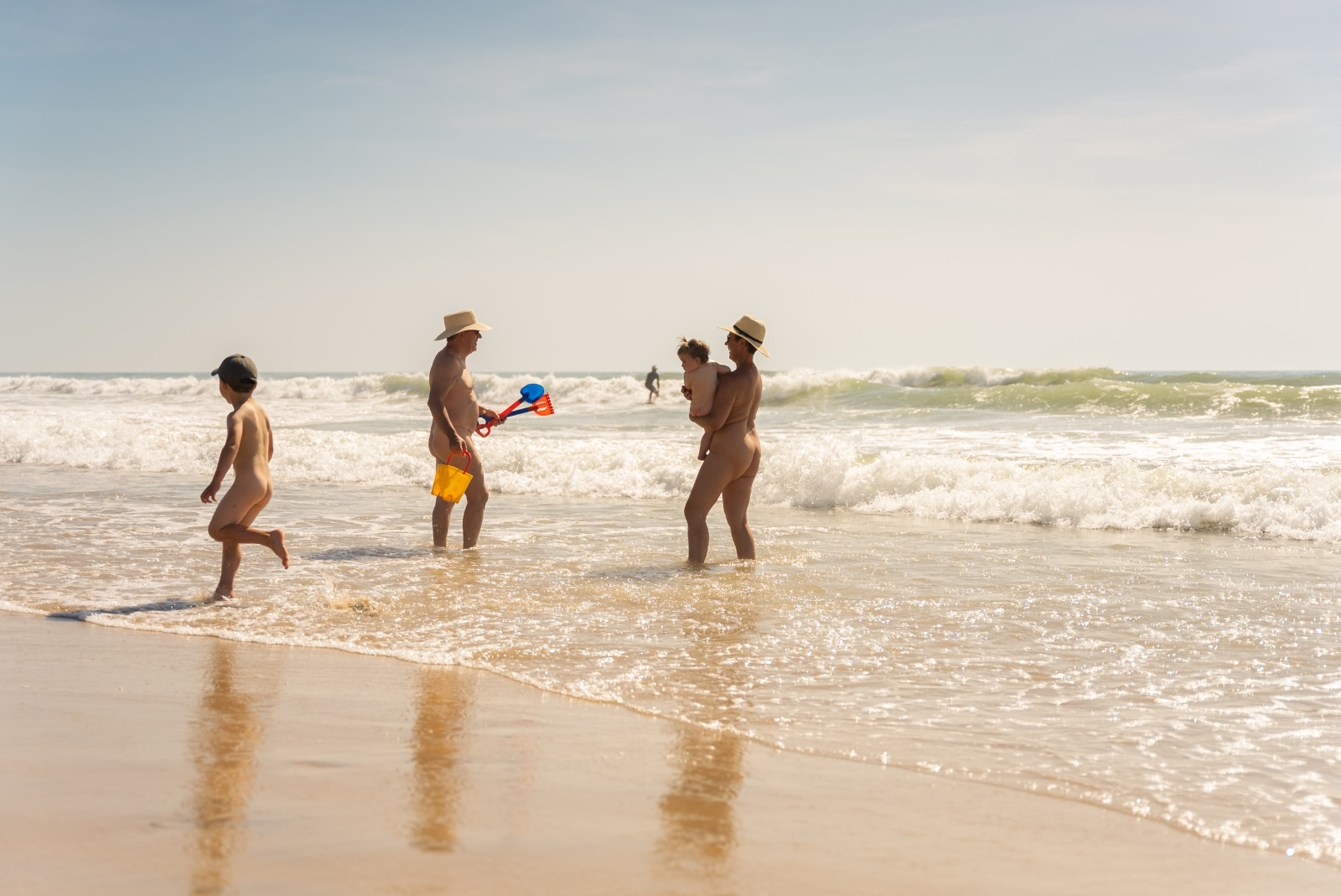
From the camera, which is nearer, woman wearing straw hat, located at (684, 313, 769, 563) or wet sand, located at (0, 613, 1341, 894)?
wet sand, located at (0, 613, 1341, 894)

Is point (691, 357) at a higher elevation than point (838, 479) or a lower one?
higher

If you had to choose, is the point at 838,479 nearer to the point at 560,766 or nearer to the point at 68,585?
the point at 68,585

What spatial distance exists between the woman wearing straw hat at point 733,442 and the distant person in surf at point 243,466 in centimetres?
277

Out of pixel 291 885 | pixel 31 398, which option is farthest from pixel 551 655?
pixel 31 398

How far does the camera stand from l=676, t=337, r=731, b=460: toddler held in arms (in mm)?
7215

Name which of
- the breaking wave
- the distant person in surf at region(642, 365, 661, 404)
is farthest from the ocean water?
the distant person in surf at region(642, 365, 661, 404)

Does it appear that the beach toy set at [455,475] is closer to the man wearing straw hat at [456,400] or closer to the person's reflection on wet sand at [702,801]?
the man wearing straw hat at [456,400]

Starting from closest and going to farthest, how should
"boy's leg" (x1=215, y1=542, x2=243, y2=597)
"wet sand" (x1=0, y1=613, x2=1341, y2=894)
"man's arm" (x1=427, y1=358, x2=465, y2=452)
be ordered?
1. "wet sand" (x1=0, y1=613, x2=1341, y2=894)
2. "boy's leg" (x1=215, y1=542, x2=243, y2=597)
3. "man's arm" (x1=427, y1=358, x2=465, y2=452)

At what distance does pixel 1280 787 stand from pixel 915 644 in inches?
82.2

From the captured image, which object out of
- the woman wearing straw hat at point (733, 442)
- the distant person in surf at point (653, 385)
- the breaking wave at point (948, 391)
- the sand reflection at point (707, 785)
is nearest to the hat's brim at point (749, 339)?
the woman wearing straw hat at point (733, 442)

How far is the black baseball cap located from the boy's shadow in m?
1.33

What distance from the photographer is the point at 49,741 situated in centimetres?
353

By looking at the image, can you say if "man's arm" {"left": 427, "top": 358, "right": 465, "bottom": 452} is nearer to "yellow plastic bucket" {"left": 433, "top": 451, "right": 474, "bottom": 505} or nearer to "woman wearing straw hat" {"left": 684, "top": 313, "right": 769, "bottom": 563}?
"yellow plastic bucket" {"left": 433, "top": 451, "right": 474, "bottom": 505}

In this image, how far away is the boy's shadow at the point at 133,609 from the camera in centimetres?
586
